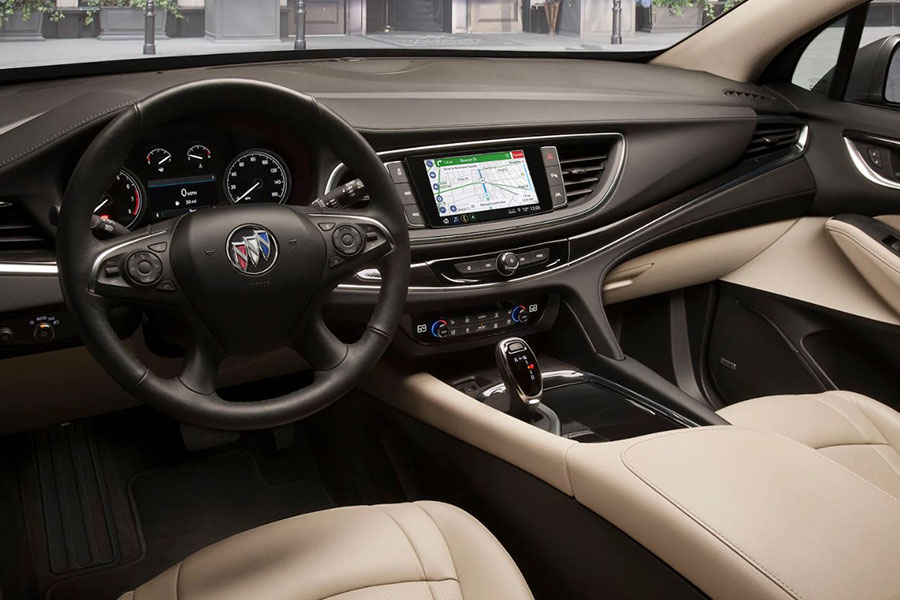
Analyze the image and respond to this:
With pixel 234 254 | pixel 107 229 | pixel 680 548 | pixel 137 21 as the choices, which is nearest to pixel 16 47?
pixel 137 21

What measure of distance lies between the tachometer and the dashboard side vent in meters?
0.84

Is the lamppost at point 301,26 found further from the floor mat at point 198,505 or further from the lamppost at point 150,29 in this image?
the floor mat at point 198,505

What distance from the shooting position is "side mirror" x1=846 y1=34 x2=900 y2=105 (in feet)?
7.36

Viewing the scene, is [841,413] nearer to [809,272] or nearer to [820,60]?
[809,272]

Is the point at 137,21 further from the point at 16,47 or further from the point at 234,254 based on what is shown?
the point at 234,254

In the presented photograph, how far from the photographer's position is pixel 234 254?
3.94 feet

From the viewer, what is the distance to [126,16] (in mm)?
1650

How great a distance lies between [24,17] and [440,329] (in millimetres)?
931

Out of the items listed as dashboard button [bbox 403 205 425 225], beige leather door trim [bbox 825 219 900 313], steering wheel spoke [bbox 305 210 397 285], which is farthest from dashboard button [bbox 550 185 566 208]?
beige leather door trim [bbox 825 219 900 313]

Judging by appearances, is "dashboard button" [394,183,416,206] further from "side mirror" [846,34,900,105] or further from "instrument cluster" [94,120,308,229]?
"side mirror" [846,34,900,105]

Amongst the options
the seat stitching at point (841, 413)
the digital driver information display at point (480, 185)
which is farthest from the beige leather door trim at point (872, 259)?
the digital driver information display at point (480, 185)

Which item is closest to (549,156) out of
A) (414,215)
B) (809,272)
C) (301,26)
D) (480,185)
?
(480,185)

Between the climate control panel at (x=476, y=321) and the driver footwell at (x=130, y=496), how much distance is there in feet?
1.82

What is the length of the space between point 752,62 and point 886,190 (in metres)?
0.45
